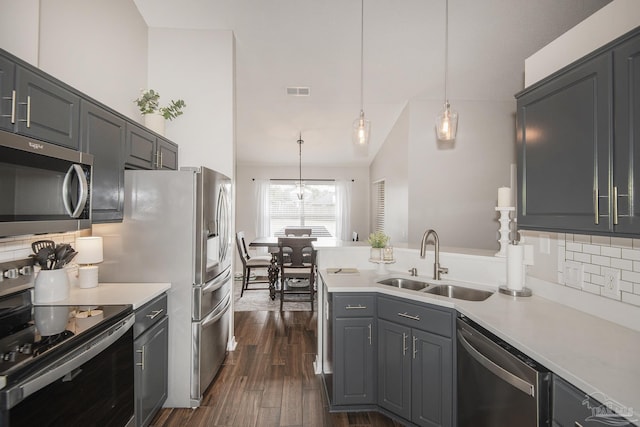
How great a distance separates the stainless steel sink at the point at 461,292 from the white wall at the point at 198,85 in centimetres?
227

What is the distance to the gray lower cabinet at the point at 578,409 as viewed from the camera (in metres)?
0.88

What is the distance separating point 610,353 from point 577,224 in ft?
1.61

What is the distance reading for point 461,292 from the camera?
228 cm

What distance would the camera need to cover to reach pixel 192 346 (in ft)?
7.48

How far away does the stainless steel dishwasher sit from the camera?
1147mm

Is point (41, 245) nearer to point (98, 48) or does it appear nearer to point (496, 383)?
point (98, 48)

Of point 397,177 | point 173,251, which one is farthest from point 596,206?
point 397,177

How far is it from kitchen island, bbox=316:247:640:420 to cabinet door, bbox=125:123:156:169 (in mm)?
1678

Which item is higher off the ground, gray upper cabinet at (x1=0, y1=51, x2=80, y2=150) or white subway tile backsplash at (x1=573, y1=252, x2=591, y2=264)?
gray upper cabinet at (x1=0, y1=51, x2=80, y2=150)

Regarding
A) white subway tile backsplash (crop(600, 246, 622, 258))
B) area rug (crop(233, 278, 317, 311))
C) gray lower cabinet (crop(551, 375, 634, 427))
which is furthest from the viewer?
area rug (crop(233, 278, 317, 311))

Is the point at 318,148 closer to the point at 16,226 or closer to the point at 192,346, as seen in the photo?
the point at 192,346

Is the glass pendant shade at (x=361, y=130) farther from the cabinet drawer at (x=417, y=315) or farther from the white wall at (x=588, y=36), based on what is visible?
the cabinet drawer at (x=417, y=315)

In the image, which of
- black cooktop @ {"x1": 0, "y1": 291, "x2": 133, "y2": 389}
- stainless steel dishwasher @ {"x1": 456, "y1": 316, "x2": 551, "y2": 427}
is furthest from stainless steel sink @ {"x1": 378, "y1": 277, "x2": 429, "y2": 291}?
black cooktop @ {"x1": 0, "y1": 291, "x2": 133, "y2": 389}

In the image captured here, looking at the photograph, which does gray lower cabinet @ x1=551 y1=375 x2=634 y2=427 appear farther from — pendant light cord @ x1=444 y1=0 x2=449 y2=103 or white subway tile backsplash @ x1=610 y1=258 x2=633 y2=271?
pendant light cord @ x1=444 y1=0 x2=449 y2=103
